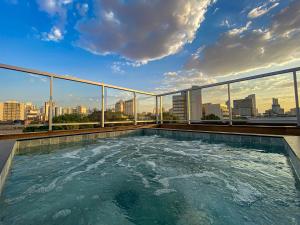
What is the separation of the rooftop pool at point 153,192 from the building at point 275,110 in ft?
6.50

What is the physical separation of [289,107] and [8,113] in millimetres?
7487

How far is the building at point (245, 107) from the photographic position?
4.99m

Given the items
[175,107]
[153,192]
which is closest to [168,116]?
[175,107]

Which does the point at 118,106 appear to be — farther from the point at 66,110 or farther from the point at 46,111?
the point at 46,111

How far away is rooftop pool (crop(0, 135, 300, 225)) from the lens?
122cm

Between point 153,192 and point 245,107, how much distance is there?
4.79 metres

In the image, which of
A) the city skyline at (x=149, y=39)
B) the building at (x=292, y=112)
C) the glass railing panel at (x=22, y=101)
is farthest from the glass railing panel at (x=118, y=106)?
the building at (x=292, y=112)

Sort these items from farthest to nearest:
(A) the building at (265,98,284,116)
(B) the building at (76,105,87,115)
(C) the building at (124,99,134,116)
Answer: (C) the building at (124,99,134,116) → (B) the building at (76,105,87,115) → (A) the building at (265,98,284,116)

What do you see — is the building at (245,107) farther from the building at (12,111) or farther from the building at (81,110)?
the building at (12,111)

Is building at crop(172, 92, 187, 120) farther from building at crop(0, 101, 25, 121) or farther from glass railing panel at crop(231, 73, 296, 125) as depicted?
building at crop(0, 101, 25, 121)

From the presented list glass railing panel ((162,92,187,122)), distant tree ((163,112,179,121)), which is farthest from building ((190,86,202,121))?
distant tree ((163,112,179,121))

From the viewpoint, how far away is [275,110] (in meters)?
4.51

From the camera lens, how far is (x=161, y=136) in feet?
20.2

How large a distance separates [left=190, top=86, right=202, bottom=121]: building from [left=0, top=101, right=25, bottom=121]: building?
576 cm
